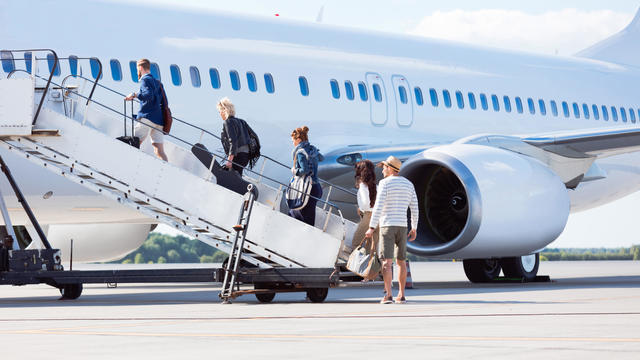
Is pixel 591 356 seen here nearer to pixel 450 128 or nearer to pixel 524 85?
pixel 450 128

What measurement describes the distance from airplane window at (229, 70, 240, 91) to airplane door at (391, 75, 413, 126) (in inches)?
107

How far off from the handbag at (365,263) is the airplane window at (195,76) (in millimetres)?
3578

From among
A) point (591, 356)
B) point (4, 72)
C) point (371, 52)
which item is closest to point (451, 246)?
point (371, 52)

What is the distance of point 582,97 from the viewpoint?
714 inches

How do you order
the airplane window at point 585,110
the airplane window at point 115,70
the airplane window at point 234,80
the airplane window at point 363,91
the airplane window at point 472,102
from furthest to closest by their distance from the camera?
the airplane window at point 585,110, the airplane window at point 472,102, the airplane window at point 363,91, the airplane window at point 234,80, the airplane window at point 115,70

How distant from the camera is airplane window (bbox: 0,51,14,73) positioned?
1120cm

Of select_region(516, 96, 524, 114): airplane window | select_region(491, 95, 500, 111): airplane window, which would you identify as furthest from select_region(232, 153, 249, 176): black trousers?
select_region(516, 96, 524, 114): airplane window

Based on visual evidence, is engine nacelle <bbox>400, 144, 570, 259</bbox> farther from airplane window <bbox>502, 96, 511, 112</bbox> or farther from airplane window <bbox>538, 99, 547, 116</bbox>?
airplane window <bbox>538, 99, 547, 116</bbox>

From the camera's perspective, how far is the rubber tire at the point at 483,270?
16.0 m

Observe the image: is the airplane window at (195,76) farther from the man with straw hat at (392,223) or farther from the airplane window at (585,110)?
the airplane window at (585,110)

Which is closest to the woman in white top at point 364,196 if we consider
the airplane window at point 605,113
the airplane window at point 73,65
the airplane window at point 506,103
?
the airplane window at point 73,65

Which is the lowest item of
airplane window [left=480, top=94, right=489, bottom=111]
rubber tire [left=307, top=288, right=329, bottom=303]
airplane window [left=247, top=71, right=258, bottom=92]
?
rubber tire [left=307, top=288, right=329, bottom=303]

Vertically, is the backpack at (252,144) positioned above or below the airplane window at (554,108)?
above

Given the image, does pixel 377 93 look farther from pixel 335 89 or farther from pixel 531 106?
pixel 531 106
